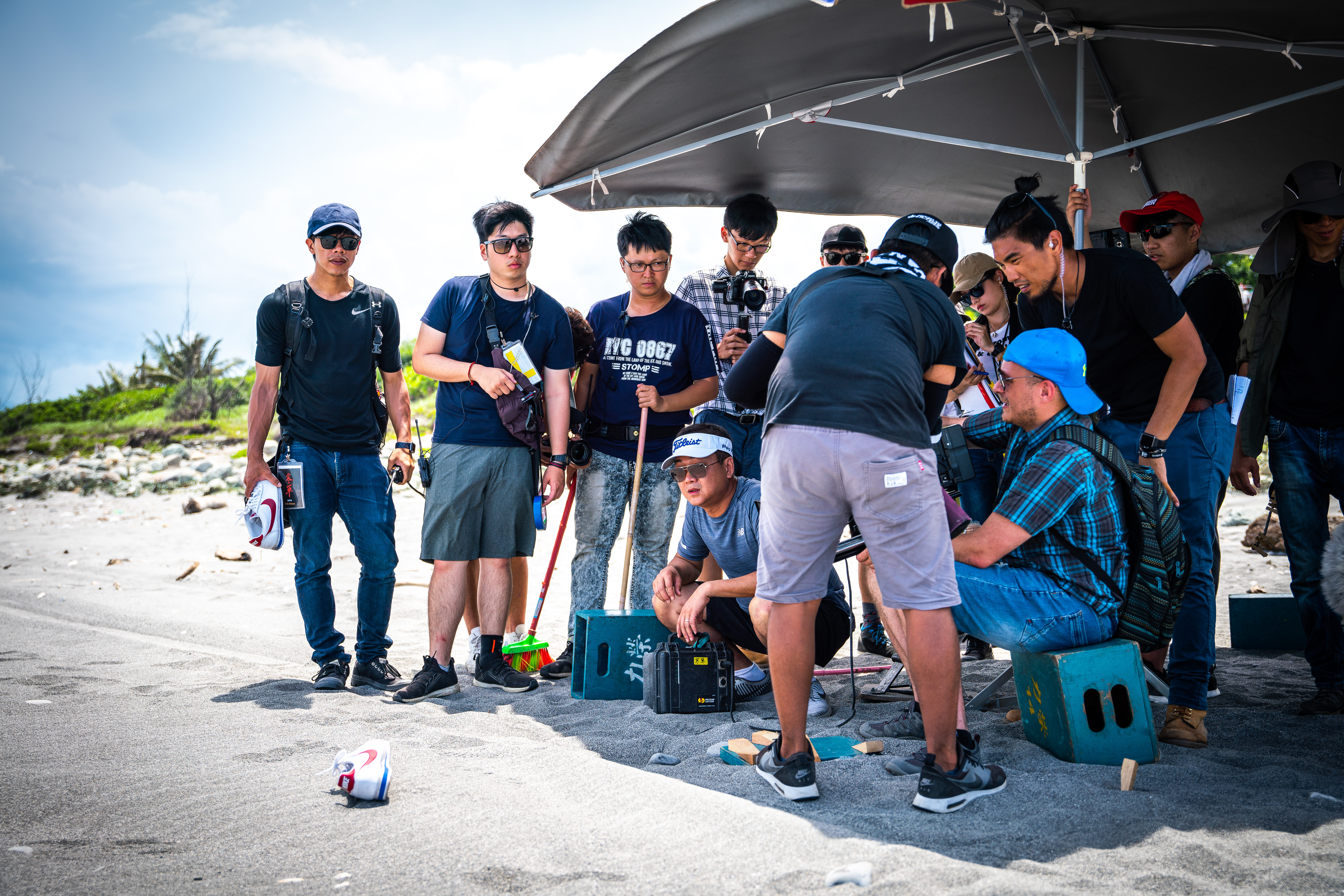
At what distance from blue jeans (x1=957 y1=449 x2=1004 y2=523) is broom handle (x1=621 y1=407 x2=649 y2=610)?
5.03 ft

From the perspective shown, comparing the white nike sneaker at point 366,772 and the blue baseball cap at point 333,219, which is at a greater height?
the blue baseball cap at point 333,219

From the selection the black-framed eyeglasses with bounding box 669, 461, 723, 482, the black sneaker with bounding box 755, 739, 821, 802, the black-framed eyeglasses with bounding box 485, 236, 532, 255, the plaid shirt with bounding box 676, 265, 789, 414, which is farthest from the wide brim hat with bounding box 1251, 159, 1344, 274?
the black-framed eyeglasses with bounding box 485, 236, 532, 255

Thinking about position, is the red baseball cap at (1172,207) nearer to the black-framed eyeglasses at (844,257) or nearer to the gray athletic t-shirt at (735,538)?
the black-framed eyeglasses at (844,257)

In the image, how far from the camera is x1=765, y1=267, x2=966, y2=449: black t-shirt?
8.00 ft

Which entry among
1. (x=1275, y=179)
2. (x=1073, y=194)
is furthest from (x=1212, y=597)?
(x=1275, y=179)

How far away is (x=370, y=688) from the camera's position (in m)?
4.12

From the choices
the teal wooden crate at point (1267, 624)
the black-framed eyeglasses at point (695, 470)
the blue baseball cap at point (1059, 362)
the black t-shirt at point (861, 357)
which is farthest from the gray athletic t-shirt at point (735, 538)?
the teal wooden crate at point (1267, 624)

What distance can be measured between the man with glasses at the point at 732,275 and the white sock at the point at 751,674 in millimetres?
973

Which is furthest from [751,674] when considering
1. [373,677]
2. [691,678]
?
[373,677]

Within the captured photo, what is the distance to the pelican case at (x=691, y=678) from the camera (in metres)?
3.58

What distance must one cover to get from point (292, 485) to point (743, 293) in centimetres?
242

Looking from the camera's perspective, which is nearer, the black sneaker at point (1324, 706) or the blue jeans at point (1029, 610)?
the blue jeans at point (1029, 610)

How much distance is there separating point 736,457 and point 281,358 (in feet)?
7.30

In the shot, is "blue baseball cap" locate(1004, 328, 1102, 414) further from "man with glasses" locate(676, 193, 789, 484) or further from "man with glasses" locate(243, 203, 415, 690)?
"man with glasses" locate(243, 203, 415, 690)
